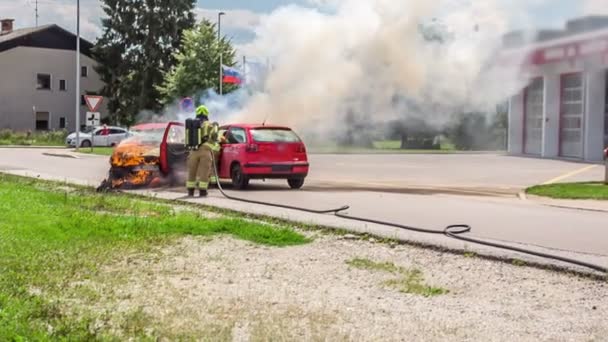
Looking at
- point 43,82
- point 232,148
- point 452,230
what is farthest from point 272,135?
point 43,82

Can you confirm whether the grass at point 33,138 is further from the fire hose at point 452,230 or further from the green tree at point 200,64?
the fire hose at point 452,230

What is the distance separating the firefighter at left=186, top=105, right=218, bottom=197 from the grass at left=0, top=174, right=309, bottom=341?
150 cm

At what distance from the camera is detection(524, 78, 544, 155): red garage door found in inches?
1384

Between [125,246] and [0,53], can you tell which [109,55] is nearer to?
[0,53]

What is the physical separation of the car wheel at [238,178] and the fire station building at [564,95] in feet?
34.5

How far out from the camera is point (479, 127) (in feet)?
156

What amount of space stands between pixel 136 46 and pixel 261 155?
4576cm

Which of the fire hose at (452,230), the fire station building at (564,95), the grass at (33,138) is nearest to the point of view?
the fire hose at (452,230)

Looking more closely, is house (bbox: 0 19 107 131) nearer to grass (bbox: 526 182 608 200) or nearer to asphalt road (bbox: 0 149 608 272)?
asphalt road (bbox: 0 149 608 272)

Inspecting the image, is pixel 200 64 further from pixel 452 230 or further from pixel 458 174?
pixel 452 230

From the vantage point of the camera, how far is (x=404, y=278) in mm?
7926

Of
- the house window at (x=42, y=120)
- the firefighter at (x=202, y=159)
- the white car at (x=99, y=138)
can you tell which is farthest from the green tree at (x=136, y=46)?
the firefighter at (x=202, y=159)

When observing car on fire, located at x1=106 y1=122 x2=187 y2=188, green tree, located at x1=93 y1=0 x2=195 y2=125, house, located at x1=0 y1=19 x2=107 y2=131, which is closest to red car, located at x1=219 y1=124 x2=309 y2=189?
car on fire, located at x1=106 y1=122 x2=187 y2=188

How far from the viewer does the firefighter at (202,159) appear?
52.6 feet
